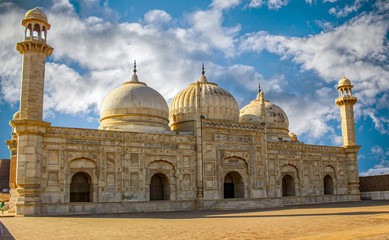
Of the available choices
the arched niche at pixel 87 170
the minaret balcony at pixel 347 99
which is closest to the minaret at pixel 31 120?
the arched niche at pixel 87 170

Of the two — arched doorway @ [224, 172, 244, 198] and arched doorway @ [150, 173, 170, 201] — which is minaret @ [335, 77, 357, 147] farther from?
arched doorway @ [150, 173, 170, 201]

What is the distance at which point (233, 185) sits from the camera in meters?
26.9

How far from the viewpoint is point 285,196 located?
94.1 feet

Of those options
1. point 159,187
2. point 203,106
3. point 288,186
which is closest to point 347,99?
point 288,186

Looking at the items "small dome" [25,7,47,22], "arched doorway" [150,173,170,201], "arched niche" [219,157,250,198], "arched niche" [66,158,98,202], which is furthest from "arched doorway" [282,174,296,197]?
"small dome" [25,7,47,22]

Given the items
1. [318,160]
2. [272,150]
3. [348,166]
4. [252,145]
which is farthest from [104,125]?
[348,166]

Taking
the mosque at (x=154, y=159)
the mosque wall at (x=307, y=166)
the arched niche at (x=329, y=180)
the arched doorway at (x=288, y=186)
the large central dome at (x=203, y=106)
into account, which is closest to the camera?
the mosque at (x=154, y=159)

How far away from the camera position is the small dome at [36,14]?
2131 centimetres

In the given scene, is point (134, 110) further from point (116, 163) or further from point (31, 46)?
point (31, 46)

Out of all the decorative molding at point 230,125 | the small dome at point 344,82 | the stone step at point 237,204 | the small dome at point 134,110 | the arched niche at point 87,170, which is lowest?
the stone step at point 237,204

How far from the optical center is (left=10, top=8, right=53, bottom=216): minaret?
1891 cm

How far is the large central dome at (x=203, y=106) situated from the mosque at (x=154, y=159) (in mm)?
75

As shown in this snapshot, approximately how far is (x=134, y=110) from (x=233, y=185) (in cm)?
858

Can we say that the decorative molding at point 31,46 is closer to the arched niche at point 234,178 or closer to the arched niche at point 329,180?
the arched niche at point 234,178
